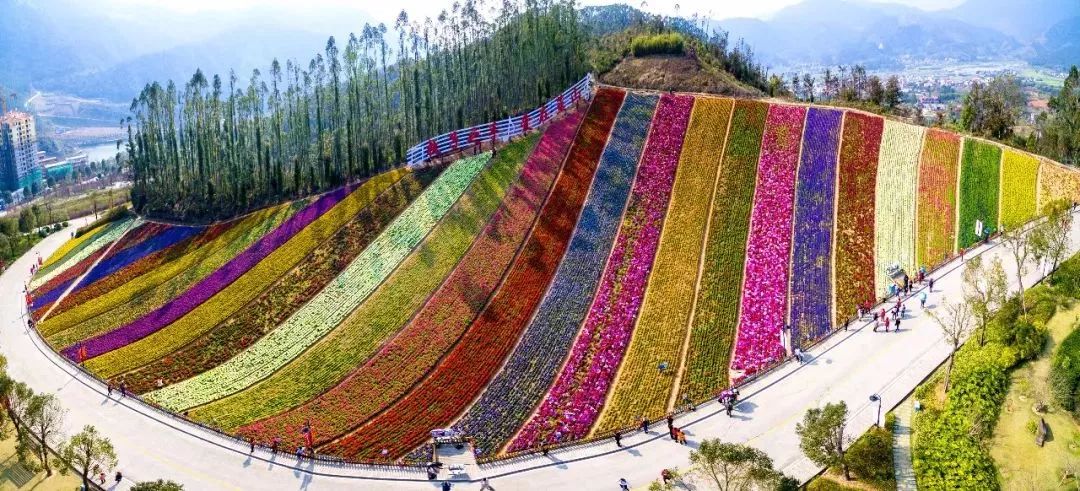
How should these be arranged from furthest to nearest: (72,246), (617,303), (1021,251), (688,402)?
1. (72,246)
2. (1021,251)
3. (617,303)
4. (688,402)

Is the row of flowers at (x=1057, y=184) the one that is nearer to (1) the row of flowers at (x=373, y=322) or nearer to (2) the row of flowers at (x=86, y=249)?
(1) the row of flowers at (x=373, y=322)

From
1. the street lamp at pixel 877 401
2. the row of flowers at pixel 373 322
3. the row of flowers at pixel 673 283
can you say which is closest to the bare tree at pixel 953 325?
the street lamp at pixel 877 401

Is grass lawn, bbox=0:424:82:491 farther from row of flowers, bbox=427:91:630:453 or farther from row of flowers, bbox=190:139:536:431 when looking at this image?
row of flowers, bbox=427:91:630:453

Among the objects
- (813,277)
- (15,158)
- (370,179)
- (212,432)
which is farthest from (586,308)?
(15,158)

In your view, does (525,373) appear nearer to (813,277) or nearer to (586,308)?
(586,308)

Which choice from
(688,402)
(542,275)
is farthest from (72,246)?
(688,402)

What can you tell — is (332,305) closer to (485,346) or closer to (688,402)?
(485,346)
